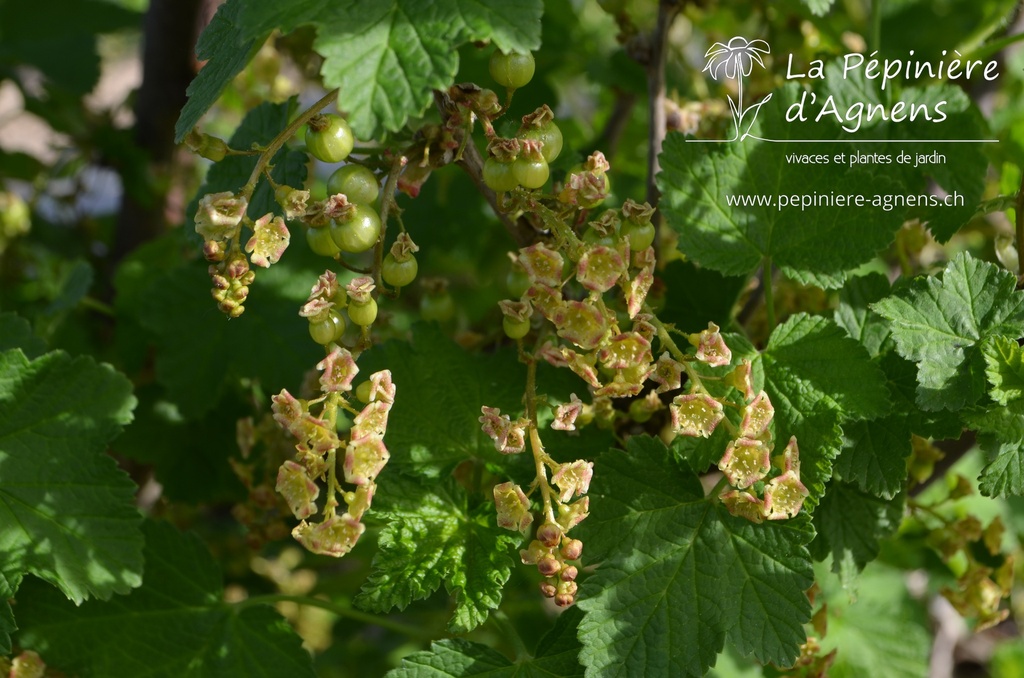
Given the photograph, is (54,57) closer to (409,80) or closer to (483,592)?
(409,80)

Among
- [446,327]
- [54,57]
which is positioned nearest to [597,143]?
[446,327]

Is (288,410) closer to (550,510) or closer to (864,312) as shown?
(550,510)

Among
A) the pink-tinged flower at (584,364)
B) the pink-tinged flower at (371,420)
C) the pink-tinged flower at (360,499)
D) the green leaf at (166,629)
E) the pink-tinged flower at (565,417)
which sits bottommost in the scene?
the green leaf at (166,629)

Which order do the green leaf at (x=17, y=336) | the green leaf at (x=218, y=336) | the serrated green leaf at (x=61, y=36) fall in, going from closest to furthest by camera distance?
the green leaf at (x=17, y=336), the green leaf at (x=218, y=336), the serrated green leaf at (x=61, y=36)

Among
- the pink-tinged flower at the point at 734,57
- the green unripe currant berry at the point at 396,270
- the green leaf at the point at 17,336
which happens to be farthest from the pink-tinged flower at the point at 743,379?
the green leaf at the point at 17,336

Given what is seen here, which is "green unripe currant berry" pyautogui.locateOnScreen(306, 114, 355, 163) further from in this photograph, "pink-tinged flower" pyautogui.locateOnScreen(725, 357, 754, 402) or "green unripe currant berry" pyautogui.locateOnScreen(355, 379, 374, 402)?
"pink-tinged flower" pyautogui.locateOnScreen(725, 357, 754, 402)

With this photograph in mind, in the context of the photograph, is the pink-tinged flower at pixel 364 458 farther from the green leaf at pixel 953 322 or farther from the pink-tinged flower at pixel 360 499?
the green leaf at pixel 953 322
